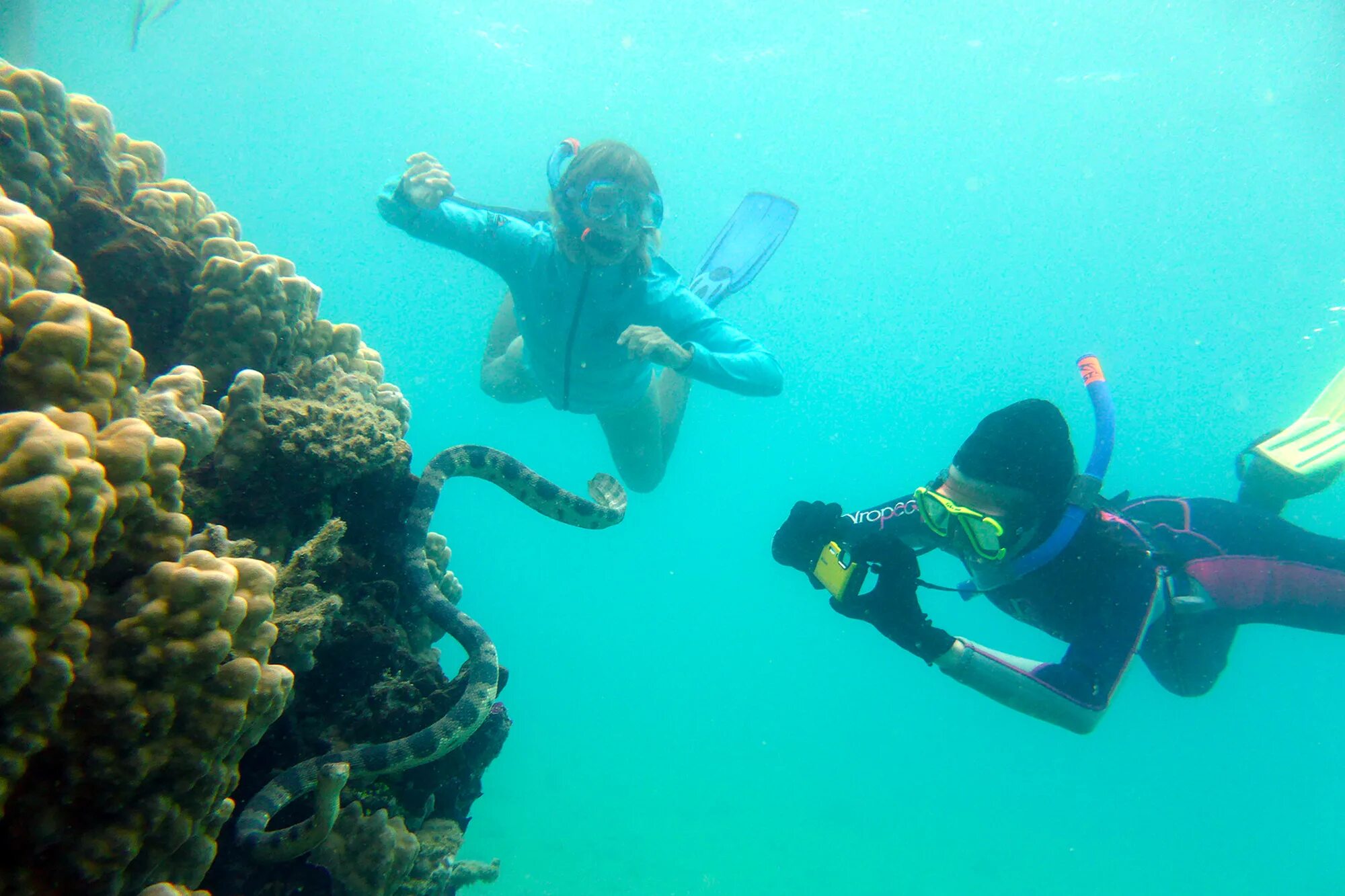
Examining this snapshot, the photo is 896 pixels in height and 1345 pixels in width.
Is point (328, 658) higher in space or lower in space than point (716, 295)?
lower

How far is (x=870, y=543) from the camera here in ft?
12.7

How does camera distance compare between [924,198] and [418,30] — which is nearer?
[418,30]

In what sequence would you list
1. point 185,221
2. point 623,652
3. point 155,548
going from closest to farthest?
point 155,548 → point 185,221 → point 623,652

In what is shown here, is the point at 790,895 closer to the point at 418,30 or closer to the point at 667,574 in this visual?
the point at 667,574

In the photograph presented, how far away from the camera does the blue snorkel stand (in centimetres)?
418

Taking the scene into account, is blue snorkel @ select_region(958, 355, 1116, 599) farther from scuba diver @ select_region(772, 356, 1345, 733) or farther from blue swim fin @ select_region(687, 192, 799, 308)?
blue swim fin @ select_region(687, 192, 799, 308)

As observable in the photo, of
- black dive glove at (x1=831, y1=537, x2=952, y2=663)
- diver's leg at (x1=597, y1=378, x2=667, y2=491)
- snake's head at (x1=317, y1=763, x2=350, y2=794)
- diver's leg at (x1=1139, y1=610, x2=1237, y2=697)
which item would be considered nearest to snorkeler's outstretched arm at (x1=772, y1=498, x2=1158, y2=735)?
black dive glove at (x1=831, y1=537, x2=952, y2=663)

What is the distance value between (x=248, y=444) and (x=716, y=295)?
6.71m

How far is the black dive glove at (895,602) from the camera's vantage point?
374 centimetres

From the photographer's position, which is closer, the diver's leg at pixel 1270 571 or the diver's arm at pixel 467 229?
the diver's leg at pixel 1270 571

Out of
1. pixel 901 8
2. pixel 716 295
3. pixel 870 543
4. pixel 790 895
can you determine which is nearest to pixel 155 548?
pixel 870 543

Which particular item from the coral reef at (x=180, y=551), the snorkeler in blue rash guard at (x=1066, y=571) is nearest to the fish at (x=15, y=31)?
the coral reef at (x=180, y=551)

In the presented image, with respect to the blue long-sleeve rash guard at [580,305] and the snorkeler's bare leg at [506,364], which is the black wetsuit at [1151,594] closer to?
the blue long-sleeve rash guard at [580,305]

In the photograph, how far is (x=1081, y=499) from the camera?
167 inches
